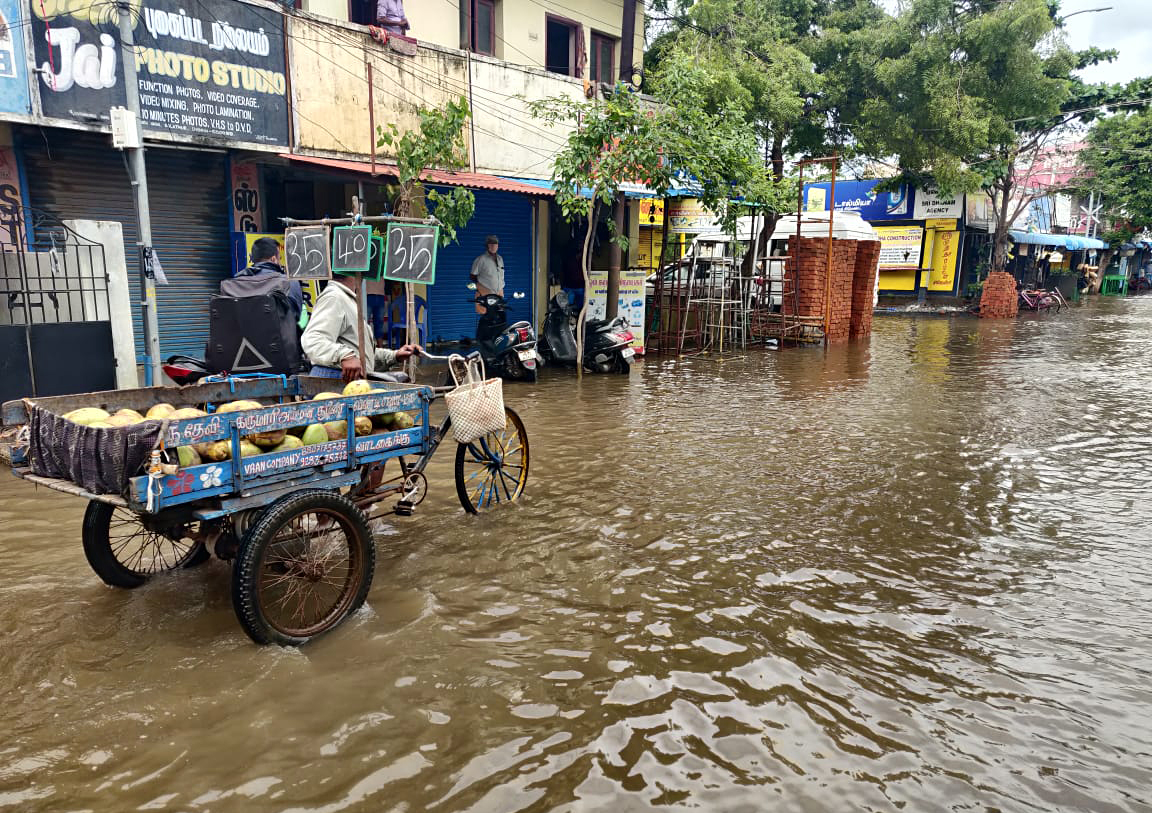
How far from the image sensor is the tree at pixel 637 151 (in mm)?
11852

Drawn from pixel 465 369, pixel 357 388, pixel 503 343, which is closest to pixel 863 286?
pixel 503 343

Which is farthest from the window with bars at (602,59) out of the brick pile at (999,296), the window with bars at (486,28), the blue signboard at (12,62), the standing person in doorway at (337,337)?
the brick pile at (999,296)

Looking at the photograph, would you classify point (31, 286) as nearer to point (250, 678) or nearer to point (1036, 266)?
point (250, 678)

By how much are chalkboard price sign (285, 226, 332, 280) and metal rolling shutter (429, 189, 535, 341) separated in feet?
25.6

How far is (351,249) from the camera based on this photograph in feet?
16.9

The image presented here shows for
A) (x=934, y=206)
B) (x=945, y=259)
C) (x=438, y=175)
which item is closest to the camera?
(x=438, y=175)

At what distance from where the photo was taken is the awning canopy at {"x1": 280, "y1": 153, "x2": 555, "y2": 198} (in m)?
10.5

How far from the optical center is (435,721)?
3.18m

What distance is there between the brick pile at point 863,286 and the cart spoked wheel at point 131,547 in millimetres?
17361

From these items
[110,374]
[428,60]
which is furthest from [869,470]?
[428,60]

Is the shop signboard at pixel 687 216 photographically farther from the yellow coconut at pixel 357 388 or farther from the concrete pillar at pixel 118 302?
the yellow coconut at pixel 357 388

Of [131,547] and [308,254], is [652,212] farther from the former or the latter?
[131,547]

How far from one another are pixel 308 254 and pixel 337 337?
728 millimetres

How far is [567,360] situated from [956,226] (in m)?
24.6
